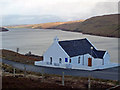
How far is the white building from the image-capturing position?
90.7ft

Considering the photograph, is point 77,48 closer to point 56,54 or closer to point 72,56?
point 72,56

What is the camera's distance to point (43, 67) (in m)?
27.9

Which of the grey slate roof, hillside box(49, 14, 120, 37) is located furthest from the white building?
hillside box(49, 14, 120, 37)

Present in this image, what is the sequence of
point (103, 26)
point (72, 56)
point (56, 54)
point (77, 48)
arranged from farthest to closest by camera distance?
point (103, 26), point (77, 48), point (56, 54), point (72, 56)

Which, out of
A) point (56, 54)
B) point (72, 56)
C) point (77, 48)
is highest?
point (77, 48)

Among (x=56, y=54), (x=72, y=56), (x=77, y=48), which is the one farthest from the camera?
(x=77, y=48)

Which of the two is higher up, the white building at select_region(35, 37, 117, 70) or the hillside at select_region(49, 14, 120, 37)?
the hillside at select_region(49, 14, 120, 37)

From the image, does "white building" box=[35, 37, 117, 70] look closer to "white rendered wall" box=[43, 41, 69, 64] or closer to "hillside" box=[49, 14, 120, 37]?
"white rendered wall" box=[43, 41, 69, 64]

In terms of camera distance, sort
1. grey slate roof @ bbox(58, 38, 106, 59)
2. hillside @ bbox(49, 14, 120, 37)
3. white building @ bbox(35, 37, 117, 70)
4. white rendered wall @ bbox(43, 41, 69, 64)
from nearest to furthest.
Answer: white building @ bbox(35, 37, 117, 70), white rendered wall @ bbox(43, 41, 69, 64), grey slate roof @ bbox(58, 38, 106, 59), hillside @ bbox(49, 14, 120, 37)

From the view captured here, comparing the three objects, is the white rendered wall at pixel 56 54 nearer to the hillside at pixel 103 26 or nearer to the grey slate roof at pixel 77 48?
the grey slate roof at pixel 77 48

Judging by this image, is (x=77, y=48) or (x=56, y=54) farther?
(x=77, y=48)

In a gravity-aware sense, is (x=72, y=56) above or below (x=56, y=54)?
below

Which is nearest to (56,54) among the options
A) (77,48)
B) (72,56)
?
(72,56)

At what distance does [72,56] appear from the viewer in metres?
27.6
